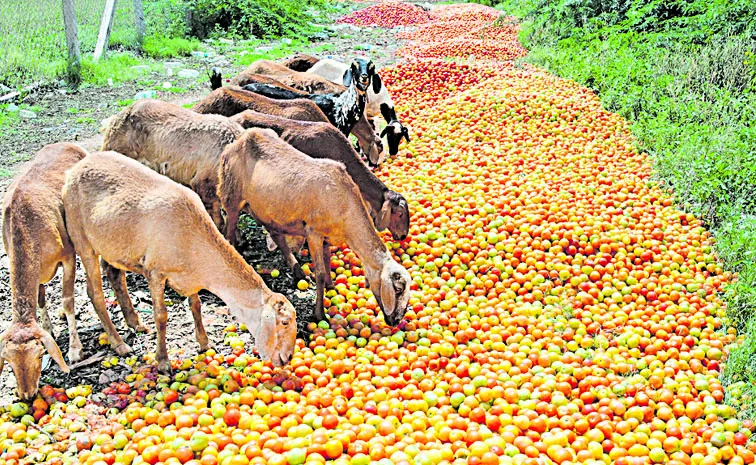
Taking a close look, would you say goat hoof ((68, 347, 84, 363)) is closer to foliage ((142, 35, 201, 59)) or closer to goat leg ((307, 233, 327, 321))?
goat leg ((307, 233, 327, 321))

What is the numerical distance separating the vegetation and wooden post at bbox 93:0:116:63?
978 centimetres

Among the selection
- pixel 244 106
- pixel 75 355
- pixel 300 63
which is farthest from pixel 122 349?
pixel 300 63

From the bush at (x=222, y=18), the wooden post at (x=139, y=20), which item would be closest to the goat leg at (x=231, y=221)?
the wooden post at (x=139, y=20)

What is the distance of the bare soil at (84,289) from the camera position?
207 inches

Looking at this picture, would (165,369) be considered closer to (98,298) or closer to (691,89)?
(98,298)

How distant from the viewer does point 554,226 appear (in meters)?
7.25

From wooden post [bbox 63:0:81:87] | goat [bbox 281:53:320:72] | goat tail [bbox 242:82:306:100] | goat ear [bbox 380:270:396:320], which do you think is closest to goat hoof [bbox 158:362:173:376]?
goat ear [bbox 380:270:396:320]

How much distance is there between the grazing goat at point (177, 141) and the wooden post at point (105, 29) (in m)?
7.66

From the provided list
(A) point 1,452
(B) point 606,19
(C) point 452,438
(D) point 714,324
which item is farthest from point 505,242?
(B) point 606,19

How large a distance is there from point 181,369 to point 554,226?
4.28 metres

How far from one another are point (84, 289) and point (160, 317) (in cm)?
171

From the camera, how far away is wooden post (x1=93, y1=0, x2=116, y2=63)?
13922 millimetres

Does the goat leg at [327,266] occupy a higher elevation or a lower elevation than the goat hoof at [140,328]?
higher

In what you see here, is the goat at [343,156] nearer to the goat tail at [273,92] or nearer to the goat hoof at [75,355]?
the goat tail at [273,92]
